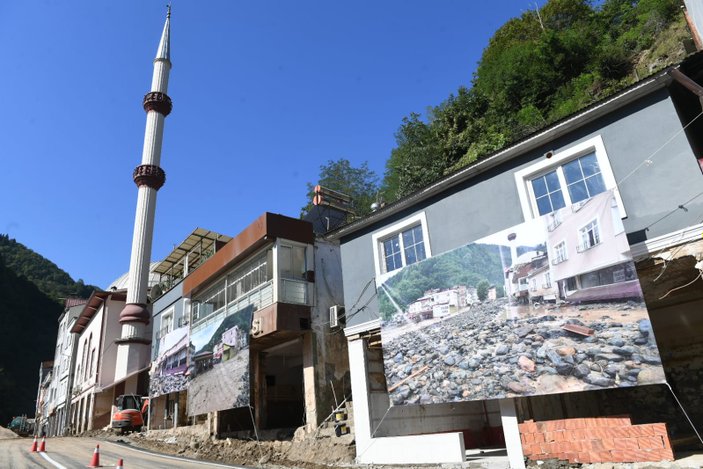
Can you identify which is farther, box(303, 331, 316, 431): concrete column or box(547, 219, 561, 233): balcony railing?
box(303, 331, 316, 431): concrete column

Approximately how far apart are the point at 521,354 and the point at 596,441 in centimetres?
211

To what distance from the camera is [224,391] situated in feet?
63.7

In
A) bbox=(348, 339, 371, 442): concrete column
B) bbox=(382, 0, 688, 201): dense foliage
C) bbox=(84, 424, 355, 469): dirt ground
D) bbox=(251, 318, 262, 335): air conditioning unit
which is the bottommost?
bbox=(84, 424, 355, 469): dirt ground

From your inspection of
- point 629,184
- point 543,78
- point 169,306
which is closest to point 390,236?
point 629,184

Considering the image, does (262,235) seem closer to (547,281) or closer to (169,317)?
(547,281)

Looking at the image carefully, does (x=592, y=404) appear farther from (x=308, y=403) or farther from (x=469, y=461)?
(x=308, y=403)

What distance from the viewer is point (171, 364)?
2525 centimetres

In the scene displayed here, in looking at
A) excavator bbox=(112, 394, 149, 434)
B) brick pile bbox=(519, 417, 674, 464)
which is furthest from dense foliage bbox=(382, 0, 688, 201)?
excavator bbox=(112, 394, 149, 434)

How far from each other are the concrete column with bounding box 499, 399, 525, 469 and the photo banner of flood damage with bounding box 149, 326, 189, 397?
56.1 feet

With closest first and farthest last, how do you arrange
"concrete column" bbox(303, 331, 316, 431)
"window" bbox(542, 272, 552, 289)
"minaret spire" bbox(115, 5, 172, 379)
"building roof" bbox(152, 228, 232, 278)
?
"window" bbox(542, 272, 552, 289) < "concrete column" bbox(303, 331, 316, 431) < "building roof" bbox(152, 228, 232, 278) < "minaret spire" bbox(115, 5, 172, 379)

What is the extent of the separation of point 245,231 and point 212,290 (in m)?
5.35

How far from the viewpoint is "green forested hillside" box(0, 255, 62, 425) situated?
80812mm

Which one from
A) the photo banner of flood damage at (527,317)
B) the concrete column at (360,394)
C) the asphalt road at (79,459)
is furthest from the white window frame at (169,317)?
the photo banner of flood damage at (527,317)

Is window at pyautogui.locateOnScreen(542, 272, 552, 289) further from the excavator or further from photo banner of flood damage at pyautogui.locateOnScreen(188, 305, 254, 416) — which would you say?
the excavator
